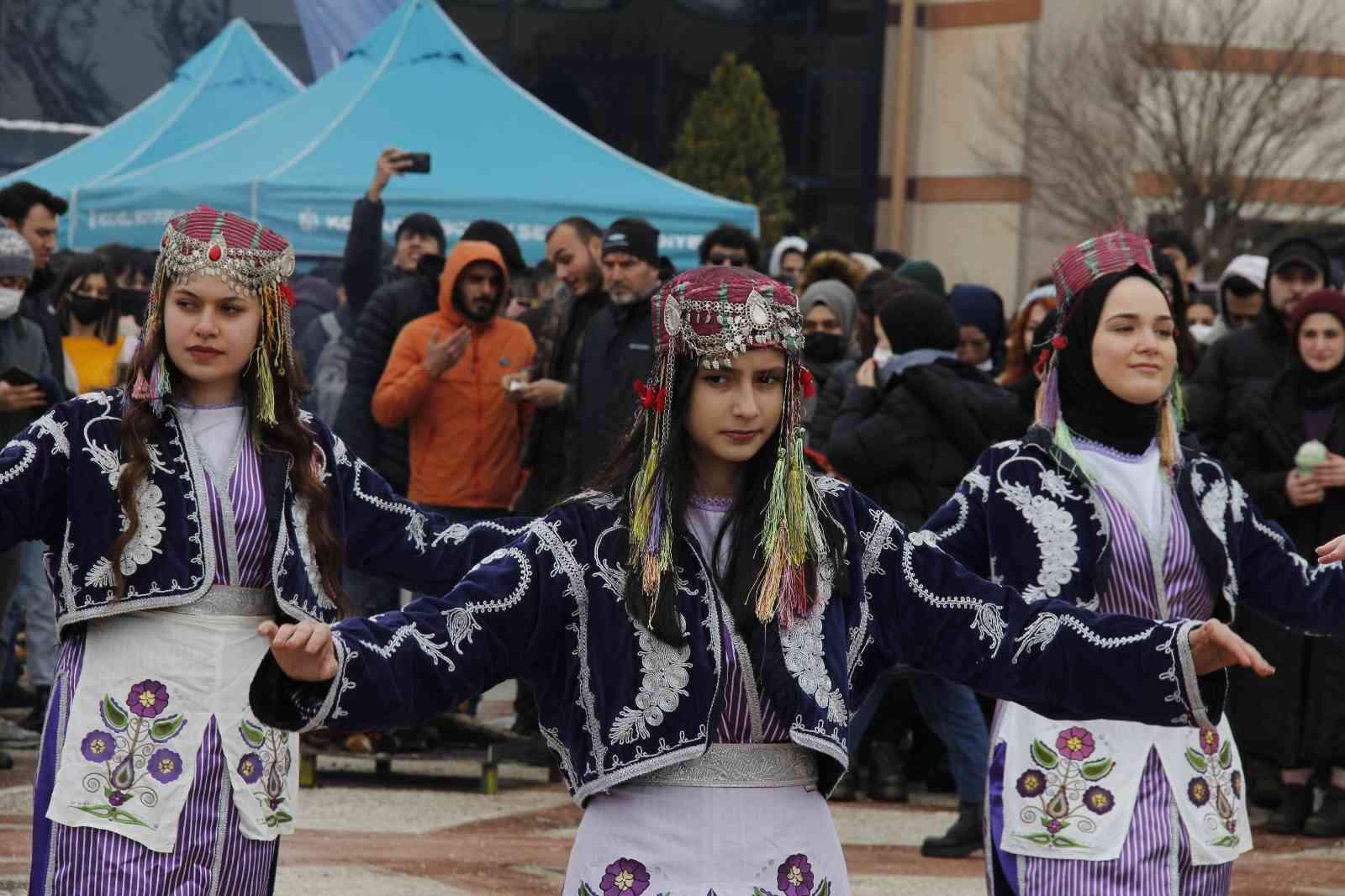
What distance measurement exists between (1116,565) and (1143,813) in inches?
21.1

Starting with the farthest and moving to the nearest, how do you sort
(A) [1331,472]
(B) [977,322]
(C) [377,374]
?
(B) [977,322]
(C) [377,374]
(A) [1331,472]

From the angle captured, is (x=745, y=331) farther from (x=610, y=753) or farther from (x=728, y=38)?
(x=728, y=38)

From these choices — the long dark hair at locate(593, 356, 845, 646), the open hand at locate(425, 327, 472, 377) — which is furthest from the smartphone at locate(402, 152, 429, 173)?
the long dark hair at locate(593, 356, 845, 646)

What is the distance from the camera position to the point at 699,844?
3.51 m

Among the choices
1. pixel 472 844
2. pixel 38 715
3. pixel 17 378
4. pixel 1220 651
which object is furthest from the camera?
pixel 38 715

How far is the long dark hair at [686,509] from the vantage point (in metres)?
3.54

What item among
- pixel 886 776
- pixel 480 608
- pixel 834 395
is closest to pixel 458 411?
pixel 834 395

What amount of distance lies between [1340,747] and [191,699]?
16.5 ft

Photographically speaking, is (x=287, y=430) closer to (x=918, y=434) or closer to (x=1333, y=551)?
(x=1333, y=551)

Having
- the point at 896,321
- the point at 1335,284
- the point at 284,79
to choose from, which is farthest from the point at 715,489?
the point at 284,79

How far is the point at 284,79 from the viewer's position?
18266 millimetres

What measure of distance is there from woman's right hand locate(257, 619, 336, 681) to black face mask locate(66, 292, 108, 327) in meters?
7.39

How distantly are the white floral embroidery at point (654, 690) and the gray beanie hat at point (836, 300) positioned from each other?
584 cm

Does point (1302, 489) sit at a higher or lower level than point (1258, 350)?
lower
